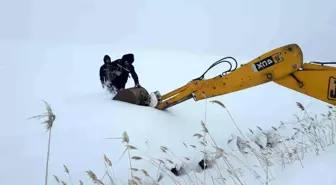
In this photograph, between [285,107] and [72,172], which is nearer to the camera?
[72,172]

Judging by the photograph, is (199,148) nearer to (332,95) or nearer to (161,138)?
(161,138)

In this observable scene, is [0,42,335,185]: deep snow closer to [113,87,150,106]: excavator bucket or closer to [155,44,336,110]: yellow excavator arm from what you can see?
[113,87,150,106]: excavator bucket

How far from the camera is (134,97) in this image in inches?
248

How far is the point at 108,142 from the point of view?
436cm

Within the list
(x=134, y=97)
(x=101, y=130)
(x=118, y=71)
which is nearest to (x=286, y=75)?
(x=101, y=130)

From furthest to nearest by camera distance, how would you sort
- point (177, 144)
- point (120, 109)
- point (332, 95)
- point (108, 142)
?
1. point (120, 109)
2. point (177, 144)
3. point (108, 142)
4. point (332, 95)

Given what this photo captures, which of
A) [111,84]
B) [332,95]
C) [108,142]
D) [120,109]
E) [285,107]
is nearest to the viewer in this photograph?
[332,95]

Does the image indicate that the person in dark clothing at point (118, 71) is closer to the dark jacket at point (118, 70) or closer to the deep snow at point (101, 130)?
the dark jacket at point (118, 70)

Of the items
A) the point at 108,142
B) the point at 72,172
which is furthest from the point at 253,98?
the point at 72,172

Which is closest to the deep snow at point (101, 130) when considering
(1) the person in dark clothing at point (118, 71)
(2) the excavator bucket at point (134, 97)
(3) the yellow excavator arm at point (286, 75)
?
(2) the excavator bucket at point (134, 97)

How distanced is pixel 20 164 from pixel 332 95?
3.39 meters

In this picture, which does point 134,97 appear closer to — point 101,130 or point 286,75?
point 101,130

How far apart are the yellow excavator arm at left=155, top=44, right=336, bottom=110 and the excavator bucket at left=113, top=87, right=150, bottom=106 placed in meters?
1.50

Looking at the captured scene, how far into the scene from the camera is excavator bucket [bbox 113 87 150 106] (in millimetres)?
6309
